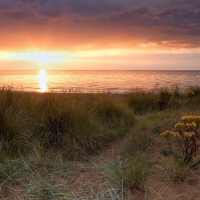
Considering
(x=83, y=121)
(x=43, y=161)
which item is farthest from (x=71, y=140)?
(x=43, y=161)

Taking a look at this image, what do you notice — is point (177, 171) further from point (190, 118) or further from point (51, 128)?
point (51, 128)

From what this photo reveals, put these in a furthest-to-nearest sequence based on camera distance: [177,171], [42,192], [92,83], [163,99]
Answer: [92,83] < [163,99] < [177,171] < [42,192]

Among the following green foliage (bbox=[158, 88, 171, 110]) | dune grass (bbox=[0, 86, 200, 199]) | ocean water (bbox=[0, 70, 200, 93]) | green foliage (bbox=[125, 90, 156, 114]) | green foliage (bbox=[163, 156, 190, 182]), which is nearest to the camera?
dune grass (bbox=[0, 86, 200, 199])

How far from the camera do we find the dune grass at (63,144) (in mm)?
3090

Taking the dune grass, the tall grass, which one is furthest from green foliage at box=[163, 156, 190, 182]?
the tall grass

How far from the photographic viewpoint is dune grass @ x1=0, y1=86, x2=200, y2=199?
3.09 meters

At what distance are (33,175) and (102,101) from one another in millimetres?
3802

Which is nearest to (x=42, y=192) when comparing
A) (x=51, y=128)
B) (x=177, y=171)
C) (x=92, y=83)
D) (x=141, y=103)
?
(x=177, y=171)

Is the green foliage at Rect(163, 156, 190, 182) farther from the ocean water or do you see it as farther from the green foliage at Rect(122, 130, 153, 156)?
the ocean water

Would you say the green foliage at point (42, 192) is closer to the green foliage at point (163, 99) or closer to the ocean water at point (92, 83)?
the ocean water at point (92, 83)

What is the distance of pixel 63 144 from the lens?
15.6ft

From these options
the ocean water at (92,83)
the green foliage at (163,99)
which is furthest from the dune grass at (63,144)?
the green foliage at (163,99)

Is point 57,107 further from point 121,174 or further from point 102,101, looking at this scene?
point 121,174

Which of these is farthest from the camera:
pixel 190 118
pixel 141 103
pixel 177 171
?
pixel 141 103
